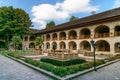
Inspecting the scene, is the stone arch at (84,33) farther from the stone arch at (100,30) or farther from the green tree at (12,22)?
the green tree at (12,22)

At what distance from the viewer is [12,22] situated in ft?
127

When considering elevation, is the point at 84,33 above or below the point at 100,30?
below

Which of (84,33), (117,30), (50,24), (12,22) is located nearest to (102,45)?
(117,30)

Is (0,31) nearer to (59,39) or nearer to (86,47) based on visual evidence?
(59,39)

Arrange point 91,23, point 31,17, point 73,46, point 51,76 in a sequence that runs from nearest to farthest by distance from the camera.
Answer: point 51,76, point 91,23, point 73,46, point 31,17

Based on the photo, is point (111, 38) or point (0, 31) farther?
point (0, 31)

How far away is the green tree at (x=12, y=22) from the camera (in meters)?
38.7

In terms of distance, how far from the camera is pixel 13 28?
128 ft

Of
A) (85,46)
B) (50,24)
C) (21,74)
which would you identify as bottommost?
(21,74)

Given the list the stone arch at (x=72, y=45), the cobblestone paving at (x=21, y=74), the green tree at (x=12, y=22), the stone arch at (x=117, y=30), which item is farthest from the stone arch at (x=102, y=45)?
the green tree at (x=12, y=22)

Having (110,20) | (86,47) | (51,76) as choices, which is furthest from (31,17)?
(51,76)

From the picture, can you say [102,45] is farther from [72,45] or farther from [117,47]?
[72,45]

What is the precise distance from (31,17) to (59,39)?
1419 centimetres

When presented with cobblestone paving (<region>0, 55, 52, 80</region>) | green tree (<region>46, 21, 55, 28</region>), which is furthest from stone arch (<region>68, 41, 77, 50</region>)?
green tree (<region>46, 21, 55, 28</region>)
